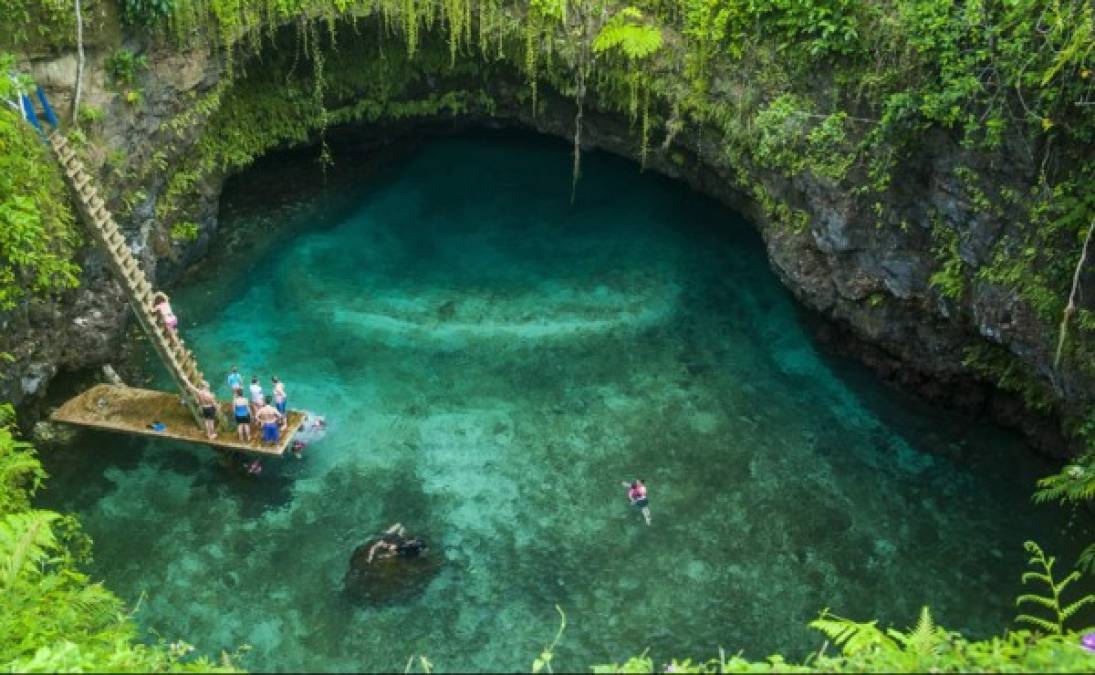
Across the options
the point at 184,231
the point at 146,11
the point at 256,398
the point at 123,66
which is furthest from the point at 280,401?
the point at 146,11

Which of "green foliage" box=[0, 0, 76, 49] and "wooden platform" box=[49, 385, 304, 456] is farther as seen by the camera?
"wooden platform" box=[49, 385, 304, 456]

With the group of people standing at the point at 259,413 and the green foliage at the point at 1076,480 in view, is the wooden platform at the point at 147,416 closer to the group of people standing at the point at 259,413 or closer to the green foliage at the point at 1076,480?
the group of people standing at the point at 259,413

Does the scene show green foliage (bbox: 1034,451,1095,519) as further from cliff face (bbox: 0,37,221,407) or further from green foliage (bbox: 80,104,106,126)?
green foliage (bbox: 80,104,106,126)

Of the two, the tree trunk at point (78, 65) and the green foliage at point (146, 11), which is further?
the green foliage at point (146, 11)

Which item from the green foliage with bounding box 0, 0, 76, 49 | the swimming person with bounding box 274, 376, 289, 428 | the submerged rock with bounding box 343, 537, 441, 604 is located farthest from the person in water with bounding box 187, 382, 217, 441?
the green foliage with bounding box 0, 0, 76, 49

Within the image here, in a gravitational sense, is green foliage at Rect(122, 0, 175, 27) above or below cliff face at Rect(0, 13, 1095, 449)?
above

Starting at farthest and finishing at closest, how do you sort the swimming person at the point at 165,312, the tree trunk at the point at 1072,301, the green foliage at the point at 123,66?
the green foliage at the point at 123,66 → the swimming person at the point at 165,312 → the tree trunk at the point at 1072,301

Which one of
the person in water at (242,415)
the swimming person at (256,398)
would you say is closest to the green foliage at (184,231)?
the swimming person at (256,398)
